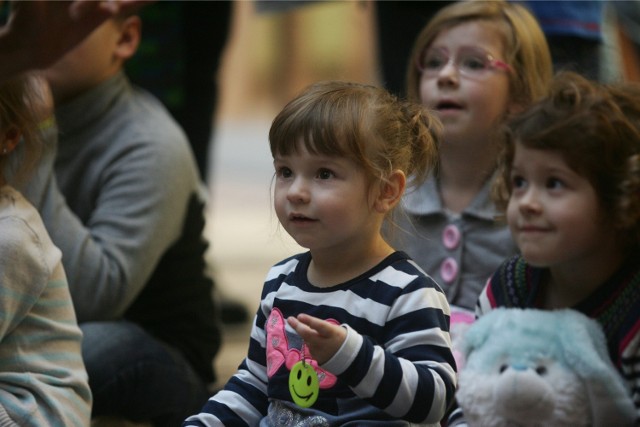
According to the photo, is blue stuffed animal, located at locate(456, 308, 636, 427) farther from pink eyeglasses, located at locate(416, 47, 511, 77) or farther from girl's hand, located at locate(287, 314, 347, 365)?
pink eyeglasses, located at locate(416, 47, 511, 77)

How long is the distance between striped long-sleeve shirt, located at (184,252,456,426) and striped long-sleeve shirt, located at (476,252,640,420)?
17cm

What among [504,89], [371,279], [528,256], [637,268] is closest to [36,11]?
[371,279]

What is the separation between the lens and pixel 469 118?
2170mm

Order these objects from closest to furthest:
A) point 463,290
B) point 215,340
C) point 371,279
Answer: point 371,279 → point 463,290 → point 215,340

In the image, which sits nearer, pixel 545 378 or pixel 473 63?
pixel 545 378

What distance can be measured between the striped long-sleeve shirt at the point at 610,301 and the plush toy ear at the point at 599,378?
20 millimetres

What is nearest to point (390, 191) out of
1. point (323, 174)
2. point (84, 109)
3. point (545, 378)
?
point (323, 174)

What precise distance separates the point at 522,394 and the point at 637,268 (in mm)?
261

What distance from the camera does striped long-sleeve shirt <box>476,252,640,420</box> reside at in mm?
1525

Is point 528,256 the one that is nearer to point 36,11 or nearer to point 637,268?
point 637,268

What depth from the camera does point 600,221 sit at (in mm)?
1607

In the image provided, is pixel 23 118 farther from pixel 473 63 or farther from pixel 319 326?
pixel 473 63

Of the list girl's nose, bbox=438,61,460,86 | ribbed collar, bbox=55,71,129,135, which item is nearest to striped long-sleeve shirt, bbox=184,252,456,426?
girl's nose, bbox=438,61,460,86

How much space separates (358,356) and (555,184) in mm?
407
